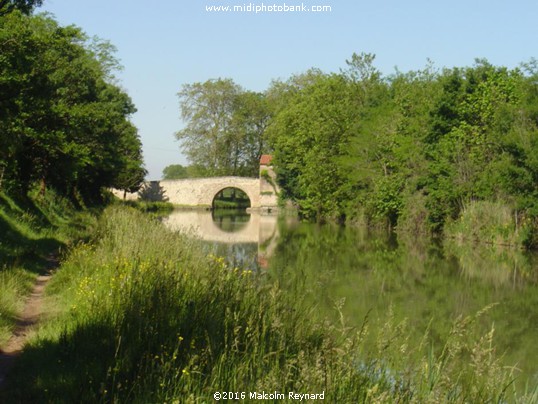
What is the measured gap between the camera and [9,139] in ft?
41.5

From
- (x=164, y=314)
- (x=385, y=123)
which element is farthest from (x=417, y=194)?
(x=164, y=314)

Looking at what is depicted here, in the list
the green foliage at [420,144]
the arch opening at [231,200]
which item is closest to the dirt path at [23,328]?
the green foliage at [420,144]

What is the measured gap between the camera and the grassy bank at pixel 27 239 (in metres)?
8.26

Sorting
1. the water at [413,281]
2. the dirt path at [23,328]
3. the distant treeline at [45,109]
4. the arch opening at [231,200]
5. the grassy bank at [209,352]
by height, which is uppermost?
the distant treeline at [45,109]

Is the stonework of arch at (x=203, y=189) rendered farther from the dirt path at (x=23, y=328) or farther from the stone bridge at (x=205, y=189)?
the dirt path at (x=23, y=328)

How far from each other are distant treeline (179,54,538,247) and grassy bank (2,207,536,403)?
19.5 m

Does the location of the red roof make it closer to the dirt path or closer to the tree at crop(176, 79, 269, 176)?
the tree at crop(176, 79, 269, 176)

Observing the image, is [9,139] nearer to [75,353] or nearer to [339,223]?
[75,353]

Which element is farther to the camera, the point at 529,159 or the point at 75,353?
the point at 529,159

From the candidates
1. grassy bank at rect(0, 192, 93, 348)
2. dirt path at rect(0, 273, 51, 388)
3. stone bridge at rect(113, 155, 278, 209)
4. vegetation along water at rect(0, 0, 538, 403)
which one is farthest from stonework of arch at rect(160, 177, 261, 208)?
dirt path at rect(0, 273, 51, 388)

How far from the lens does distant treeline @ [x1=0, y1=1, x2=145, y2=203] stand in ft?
39.1

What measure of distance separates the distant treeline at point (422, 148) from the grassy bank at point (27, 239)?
15.2m

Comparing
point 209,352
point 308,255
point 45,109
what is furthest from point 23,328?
point 308,255

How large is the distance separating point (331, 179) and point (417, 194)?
10399 millimetres
